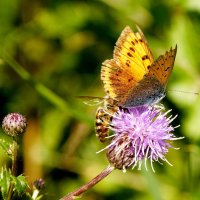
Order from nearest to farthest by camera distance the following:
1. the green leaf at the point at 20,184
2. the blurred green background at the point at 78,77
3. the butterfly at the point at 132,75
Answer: the green leaf at the point at 20,184, the butterfly at the point at 132,75, the blurred green background at the point at 78,77

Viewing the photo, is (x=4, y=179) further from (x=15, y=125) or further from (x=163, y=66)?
(x=163, y=66)

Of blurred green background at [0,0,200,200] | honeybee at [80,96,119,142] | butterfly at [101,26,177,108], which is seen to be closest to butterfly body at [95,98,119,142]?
honeybee at [80,96,119,142]

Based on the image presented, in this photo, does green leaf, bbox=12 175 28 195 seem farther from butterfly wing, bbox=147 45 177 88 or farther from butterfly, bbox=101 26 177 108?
butterfly wing, bbox=147 45 177 88

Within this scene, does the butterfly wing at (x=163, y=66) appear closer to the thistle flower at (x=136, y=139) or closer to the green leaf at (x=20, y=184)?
the thistle flower at (x=136, y=139)

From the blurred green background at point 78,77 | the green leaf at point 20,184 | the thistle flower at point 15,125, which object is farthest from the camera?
the blurred green background at point 78,77

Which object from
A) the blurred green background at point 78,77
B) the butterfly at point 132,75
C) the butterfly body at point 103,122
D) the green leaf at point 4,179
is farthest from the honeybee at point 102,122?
the blurred green background at point 78,77

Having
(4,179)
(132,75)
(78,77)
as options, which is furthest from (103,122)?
(78,77)
